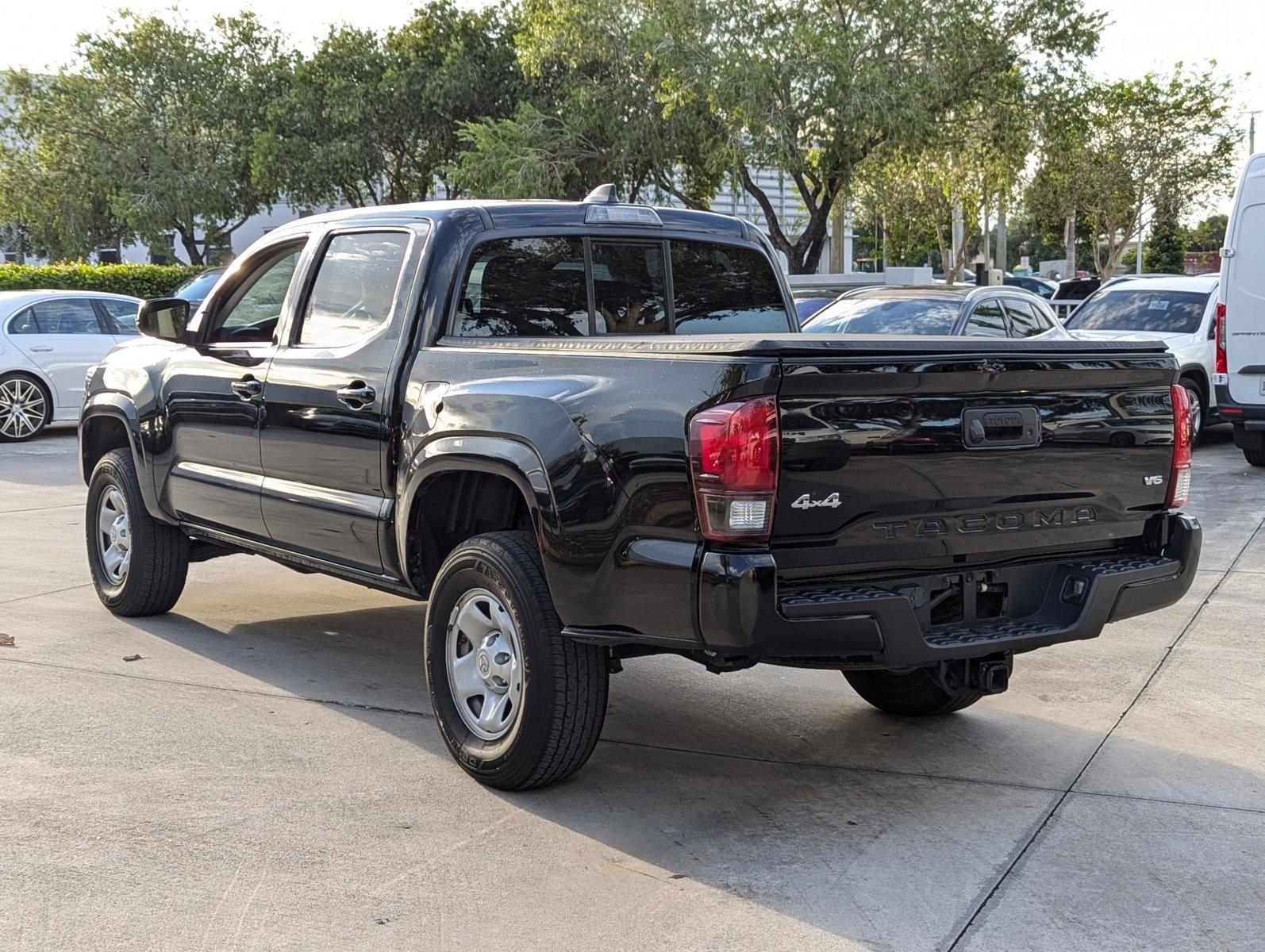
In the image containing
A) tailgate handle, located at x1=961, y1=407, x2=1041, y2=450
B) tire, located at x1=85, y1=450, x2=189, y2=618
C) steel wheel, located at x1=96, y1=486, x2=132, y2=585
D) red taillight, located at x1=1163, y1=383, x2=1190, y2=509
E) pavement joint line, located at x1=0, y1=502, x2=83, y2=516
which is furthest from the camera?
pavement joint line, located at x1=0, y1=502, x2=83, y2=516

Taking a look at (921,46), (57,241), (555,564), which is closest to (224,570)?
(555,564)

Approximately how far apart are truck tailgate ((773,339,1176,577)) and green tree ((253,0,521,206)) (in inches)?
1234

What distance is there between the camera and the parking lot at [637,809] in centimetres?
370

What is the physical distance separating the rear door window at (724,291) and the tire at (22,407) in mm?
11525

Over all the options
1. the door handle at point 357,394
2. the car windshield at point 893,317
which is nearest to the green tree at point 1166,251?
the car windshield at point 893,317

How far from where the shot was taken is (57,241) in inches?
2029

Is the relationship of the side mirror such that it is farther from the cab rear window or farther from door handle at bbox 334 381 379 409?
the cab rear window

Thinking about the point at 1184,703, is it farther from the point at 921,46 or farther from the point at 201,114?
the point at 201,114

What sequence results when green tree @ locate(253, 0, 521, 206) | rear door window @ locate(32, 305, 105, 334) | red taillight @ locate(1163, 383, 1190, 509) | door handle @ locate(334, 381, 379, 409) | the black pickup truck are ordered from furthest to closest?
green tree @ locate(253, 0, 521, 206) → rear door window @ locate(32, 305, 105, 334) → door handle @ locate(334, 381, 379, 409) → red taillight @ locate(1163, 383, 1190, 509) → the black pickup truck

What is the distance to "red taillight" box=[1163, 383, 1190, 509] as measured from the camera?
470cm

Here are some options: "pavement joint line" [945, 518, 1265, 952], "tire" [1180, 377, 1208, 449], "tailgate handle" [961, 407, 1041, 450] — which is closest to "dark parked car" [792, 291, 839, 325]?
"tire" [1180, 377, 1208, 449]

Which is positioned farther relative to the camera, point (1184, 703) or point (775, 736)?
point (1184, 703)

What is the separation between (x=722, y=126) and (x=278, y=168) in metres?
16.4

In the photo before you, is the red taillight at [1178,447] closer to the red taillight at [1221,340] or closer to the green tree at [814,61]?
the red taillight at [1221,340]
